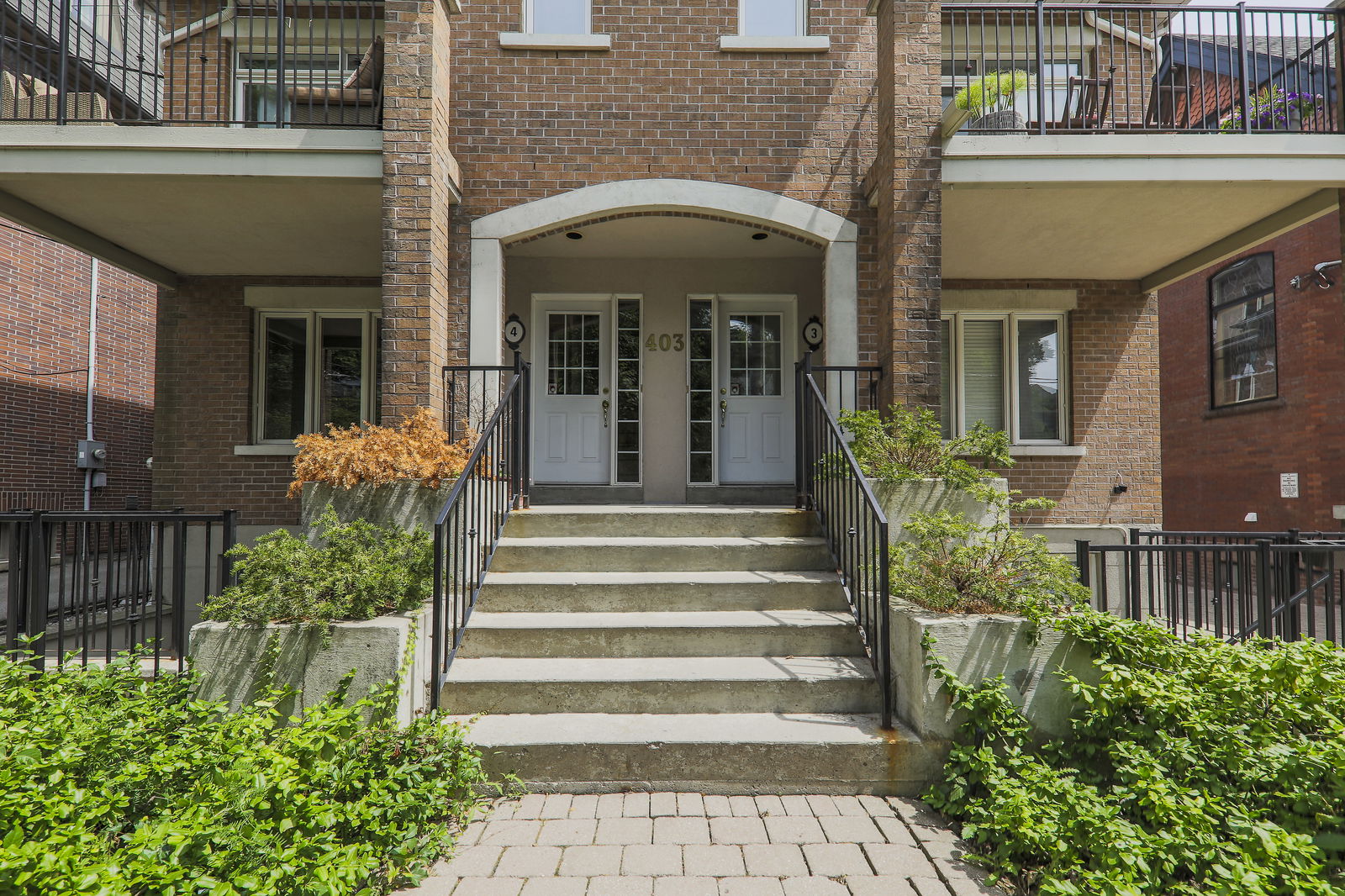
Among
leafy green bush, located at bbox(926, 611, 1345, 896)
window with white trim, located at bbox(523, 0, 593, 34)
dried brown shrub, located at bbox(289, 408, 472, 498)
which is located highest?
window with white trim, located at bbox(523, 0, 593, 34)

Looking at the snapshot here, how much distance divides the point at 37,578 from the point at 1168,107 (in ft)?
33.7

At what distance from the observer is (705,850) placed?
2748mm

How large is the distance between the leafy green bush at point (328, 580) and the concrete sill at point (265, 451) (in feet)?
11.7

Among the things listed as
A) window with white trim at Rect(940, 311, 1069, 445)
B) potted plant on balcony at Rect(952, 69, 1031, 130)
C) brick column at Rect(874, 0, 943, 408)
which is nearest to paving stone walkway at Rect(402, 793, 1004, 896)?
brick column at Rect(874, 0, 943, 408)

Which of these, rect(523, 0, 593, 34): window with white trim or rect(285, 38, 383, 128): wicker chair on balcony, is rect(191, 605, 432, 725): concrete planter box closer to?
rect(285, 38, 383, 128): wicker chair on balcony

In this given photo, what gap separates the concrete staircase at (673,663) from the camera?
10.5 ft

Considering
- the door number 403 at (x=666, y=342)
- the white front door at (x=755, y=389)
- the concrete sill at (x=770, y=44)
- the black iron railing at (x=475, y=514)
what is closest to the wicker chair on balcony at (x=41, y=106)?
the black iron railing at (x=475, y=514)

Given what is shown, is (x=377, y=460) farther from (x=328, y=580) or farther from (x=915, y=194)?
(x=915, y=194)

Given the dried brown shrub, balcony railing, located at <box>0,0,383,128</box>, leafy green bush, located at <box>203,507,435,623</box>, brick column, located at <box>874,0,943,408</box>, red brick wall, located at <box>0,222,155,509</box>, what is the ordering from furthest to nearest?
1. red brick wall, located at <box>0,222,155,509</box>
2. brick column, located at <box>874,0,943,408</box>
3. balcony railing, located at <box>0,0,383,128</box>
4. the dried brown shrub
5. leafy green bush, located at <box>203,507,435,623</box>

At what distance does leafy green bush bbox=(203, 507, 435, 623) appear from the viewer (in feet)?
11.1

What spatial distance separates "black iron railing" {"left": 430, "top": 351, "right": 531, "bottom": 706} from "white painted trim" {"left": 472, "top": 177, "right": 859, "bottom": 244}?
1253mm

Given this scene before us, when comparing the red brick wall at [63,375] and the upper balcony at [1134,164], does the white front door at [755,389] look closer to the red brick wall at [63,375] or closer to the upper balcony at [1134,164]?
the upper balcony at [1134,164]

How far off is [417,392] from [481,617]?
1.82 metres

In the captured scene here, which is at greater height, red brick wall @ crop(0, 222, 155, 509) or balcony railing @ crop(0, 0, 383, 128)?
balcony railing @ crop(0, 0, 383, 128)
